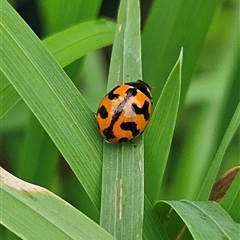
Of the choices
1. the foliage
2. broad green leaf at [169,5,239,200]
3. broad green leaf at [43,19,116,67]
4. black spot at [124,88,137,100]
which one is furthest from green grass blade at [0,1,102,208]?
broad green leaf at [169,5,239,200]

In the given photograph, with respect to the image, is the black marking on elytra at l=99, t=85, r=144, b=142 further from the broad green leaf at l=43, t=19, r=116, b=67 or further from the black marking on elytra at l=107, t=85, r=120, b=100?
the broad green leaf at l=43, t=19, r=116, b=67

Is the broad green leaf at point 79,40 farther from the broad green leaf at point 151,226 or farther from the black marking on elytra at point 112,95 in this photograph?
the broad green leaf at point 151,226

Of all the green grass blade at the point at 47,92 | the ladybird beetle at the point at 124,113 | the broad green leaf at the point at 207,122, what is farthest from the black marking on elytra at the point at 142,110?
the broad green leaf at the point at 207,122

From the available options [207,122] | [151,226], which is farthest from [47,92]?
[207,122]

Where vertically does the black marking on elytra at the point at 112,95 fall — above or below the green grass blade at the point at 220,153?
above

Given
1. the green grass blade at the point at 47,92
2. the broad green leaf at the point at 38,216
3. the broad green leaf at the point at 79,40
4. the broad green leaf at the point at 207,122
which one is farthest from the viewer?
the broad green leaf at the point at 207,122

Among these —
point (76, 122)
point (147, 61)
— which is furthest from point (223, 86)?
point (76, 122)

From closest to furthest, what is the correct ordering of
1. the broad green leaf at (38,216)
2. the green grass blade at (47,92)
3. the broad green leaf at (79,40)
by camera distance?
the broad green leaf at (38,216) < the green grass blade at (47,92) < the broad green leaf at (79,40)
